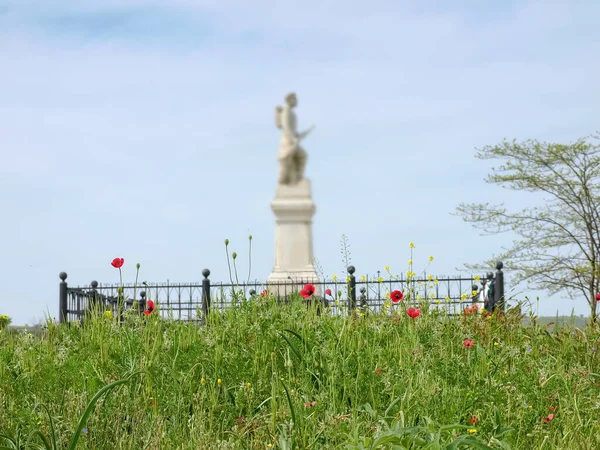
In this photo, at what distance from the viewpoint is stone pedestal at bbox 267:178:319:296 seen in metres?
18.0

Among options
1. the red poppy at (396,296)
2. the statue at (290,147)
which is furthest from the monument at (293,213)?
the red poppy at (396,296)

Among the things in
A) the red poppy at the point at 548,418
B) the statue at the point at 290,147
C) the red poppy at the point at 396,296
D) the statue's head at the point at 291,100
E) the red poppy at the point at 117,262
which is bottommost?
the red poppy at the point at 548,418

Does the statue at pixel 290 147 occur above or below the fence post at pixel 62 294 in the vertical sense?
above

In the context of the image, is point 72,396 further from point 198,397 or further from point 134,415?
point 198,397

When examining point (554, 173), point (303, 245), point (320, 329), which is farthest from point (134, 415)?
point (554, 173)

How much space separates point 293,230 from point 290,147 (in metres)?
2.17

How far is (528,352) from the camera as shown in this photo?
5.88 metres

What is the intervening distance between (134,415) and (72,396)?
0.44 meters

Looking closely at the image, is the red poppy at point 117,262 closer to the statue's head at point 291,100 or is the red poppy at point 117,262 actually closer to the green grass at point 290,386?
the green grass at point 290,386

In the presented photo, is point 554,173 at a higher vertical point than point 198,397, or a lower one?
higher

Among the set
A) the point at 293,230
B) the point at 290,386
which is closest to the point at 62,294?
the point at 293,230

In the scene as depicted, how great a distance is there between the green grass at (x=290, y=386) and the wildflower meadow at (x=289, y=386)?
0.01 m

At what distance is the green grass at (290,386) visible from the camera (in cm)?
395

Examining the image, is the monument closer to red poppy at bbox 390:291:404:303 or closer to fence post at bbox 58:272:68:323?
fence post at bbox 58:272:68:323
